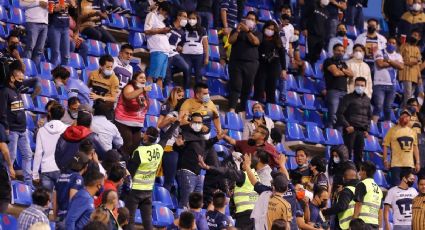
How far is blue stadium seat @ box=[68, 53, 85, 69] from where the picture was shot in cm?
2009

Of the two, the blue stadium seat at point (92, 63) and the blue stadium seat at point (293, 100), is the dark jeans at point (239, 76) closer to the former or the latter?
the blue stadium seat at point (293, 100)

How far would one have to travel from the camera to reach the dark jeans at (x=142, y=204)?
16203 millimetres

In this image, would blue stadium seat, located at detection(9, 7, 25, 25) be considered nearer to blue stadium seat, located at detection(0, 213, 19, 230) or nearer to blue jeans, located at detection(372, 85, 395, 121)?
blue jeans, located at detection(372, 85, 395, 121)

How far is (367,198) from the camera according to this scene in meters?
17.1

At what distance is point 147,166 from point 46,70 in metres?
3.72

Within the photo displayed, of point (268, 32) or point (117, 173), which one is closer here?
point (117, 173)

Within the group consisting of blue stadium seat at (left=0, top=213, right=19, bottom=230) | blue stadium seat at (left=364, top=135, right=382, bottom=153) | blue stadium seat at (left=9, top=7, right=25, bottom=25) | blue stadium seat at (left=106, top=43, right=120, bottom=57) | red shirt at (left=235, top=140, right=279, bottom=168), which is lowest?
blue stadium seat at (left=0, top=213, right=19, bottom=230)

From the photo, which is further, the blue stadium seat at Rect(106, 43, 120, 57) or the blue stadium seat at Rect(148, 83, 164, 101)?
the blue stadium seat at Rect(106, 43, 120, 57)

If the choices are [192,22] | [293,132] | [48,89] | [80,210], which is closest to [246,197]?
[48,89]

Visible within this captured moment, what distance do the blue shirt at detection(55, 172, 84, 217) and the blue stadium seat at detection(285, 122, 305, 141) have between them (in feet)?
24.8

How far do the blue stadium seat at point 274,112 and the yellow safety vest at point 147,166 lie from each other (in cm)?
563

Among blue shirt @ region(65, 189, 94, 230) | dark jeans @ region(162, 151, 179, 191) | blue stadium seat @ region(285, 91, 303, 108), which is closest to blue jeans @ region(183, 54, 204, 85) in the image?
blue stadium seat @ region(285, 91, 303, 108)

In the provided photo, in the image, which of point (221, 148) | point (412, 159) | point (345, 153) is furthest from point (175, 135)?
point (412, 159)

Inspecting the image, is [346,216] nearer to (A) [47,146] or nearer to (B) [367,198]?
(B) [367,198]
